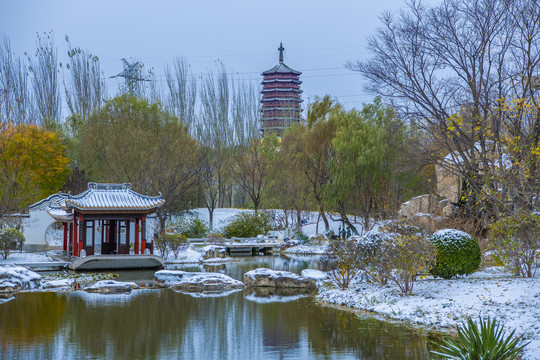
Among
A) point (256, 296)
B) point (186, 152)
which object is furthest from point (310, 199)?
point (256, 296)

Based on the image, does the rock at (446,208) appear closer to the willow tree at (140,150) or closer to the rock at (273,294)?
the rock at (273,294)

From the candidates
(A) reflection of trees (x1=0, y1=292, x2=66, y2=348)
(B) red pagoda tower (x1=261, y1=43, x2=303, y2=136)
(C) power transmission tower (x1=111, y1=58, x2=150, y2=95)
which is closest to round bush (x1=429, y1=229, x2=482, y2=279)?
(A) reflection of trees (x1=0, y1=292, x2=66, y2=348)

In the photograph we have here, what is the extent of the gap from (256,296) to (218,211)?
28.5 meters

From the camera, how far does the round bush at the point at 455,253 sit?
39.6 ft

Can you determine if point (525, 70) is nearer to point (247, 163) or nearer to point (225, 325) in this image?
point (225, 325)

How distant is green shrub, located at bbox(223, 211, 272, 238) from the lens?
108 feet

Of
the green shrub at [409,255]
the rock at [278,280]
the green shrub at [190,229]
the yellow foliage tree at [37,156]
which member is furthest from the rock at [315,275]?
the yellow foliage tree at [37,156]

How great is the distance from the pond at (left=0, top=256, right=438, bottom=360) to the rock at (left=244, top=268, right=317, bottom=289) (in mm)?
1507

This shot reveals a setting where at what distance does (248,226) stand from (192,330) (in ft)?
76.7

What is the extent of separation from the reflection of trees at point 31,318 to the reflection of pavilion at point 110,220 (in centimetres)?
750

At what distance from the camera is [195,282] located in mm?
15352

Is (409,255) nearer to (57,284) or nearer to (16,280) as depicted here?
(57,284)

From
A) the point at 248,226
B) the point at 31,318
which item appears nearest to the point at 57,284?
the point at 31,318

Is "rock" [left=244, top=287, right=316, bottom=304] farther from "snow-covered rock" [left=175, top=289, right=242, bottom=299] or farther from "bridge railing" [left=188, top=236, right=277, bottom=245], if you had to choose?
"bridge railing" [left=188, top=236, right=277, bottom=245]
